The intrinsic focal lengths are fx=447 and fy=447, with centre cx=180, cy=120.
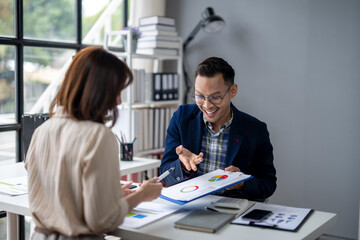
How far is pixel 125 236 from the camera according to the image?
1618 millimetres

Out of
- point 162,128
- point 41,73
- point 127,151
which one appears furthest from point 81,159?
point 162,128

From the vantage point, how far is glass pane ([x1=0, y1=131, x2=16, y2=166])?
334cm

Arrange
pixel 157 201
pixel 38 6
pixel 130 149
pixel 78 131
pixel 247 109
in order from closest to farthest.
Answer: pixel 78 131 < pixel 157 201 < pixel 130 149 < pixel 38 6 < pixel 247 109

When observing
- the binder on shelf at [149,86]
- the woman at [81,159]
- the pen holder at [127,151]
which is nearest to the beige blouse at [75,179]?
the woman at [81,159]

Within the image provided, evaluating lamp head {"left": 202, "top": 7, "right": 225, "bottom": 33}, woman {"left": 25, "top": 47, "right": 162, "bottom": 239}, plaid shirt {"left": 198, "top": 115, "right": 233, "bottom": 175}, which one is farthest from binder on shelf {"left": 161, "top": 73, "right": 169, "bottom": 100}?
woman {"left": 25, "top": 47, "right": 162, "bottom": 239}

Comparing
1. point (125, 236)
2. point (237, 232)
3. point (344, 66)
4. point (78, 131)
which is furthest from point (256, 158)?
point (344, 66)

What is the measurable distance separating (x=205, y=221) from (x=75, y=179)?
0.55 m

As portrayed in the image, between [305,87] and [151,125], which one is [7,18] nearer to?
[151,125]

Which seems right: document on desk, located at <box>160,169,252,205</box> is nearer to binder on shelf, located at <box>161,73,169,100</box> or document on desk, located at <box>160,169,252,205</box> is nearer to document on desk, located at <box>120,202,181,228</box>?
document on desk, located at <box>120,202,181,228</box>

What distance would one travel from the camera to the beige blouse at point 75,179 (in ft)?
4.46

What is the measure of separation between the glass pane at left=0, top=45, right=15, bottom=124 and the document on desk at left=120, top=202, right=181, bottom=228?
1.86m

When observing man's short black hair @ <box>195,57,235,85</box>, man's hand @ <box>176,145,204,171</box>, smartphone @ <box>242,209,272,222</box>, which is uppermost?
man's short black hair @ <box>195,57,235,85</box>

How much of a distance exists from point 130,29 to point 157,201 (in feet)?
7.09

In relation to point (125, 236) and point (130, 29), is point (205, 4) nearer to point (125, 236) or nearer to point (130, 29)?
point (130, 29)
